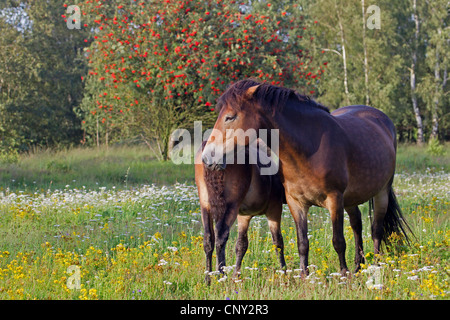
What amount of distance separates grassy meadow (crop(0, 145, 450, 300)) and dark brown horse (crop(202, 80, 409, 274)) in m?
0.59

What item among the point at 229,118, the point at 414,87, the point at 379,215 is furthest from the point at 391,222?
the point at 414,87

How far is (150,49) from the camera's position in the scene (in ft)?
46.5

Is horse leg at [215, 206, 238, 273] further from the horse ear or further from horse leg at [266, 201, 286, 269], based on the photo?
the horse ear

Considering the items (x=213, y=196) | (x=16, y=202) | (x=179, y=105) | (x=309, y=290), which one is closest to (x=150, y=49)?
(x=179, y=105)

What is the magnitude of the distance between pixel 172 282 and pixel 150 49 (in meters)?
10.5

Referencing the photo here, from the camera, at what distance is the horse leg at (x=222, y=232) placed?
467cm

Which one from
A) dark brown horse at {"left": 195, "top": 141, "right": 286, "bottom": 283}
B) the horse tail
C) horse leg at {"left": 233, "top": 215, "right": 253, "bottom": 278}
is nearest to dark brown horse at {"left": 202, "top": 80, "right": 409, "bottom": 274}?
dark brown horse at {"left": 195, "top": 141, "right": 286, "bottom": 283}

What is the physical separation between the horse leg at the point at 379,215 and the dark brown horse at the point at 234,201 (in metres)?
1.48

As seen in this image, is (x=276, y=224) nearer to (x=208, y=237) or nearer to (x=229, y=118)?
(x=208, y=237)


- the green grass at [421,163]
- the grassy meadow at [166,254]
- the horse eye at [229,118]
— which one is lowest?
the green grass at [421,163]

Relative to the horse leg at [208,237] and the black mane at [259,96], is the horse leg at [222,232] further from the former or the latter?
the black mane at [259,96]

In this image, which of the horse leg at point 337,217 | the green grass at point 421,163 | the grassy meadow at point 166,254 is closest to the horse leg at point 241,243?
the grassy meadow at point 166,254

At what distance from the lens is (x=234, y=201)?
475 centimetres

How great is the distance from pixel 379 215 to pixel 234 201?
231 centimetres
